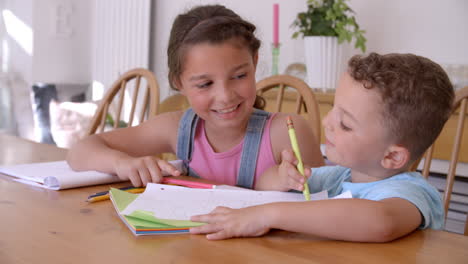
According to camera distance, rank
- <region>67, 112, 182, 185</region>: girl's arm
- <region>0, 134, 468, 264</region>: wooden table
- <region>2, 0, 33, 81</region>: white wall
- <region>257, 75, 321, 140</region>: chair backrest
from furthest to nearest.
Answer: <region>2, 0, 33, 81</region>: white wall
<region>257, 75, 321, 140</region>: chair backrest
<region>67, 112, 182, 185</region>: girl's arm
<region>0, 134, 468, 264</region>: wooden table

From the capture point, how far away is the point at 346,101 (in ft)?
2.45

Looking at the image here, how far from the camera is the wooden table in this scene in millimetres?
518

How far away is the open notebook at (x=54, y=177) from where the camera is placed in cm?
86

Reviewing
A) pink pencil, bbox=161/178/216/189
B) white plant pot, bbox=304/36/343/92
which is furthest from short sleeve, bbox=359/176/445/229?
white plant pot, bbox=304/36/343/92

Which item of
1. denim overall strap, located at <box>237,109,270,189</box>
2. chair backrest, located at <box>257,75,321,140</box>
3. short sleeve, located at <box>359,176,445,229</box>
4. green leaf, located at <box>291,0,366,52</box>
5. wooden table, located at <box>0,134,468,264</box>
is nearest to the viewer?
wooden table, located at <box>0,134,468,264</box>

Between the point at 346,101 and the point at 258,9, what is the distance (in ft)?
7.00

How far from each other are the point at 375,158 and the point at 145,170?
42cm

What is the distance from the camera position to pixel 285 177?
843 mm

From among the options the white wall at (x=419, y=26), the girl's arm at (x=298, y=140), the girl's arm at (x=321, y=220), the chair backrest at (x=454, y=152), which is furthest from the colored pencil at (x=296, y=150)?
the white wall at (x=419, y=26)

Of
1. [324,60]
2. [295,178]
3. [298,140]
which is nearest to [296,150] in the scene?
[295,178]

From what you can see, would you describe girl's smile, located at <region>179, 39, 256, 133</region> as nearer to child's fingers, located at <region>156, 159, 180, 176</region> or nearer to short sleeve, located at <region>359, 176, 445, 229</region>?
child's fingers, located at <region>156, 159, 180, 176</region>

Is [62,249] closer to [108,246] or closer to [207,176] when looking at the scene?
[108,246]

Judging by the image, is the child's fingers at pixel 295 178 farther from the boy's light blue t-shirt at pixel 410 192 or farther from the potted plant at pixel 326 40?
the potted plant at pixel 326 40

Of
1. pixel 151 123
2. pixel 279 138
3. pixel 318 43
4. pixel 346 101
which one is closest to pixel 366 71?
pixel 346 101
